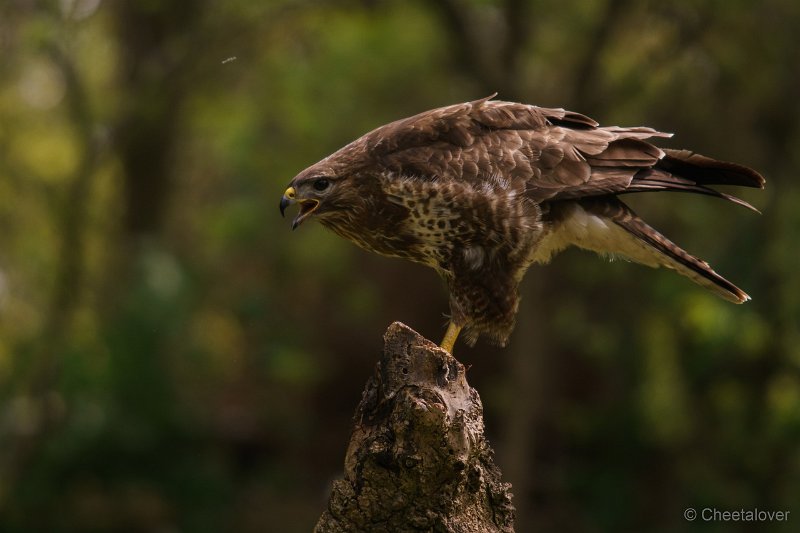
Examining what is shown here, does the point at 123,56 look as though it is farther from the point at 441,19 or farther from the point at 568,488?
the point at 568,488

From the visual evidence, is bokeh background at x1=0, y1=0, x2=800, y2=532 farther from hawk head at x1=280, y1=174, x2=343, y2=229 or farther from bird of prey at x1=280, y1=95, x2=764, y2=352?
hawk head at x1=280, y1=174, x2=343, y2=229

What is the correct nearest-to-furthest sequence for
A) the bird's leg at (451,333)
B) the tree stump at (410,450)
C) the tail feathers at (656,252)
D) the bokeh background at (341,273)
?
1. the tree stump at (410,450)
2. the tail feathers at (656,252)
3. the bird's leg at (451,333)
4. the bokeh background at (341,273)

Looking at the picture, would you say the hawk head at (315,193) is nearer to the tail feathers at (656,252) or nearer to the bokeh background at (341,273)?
the tail feathers at (656,252)

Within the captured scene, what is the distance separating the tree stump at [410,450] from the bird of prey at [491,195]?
116 cm

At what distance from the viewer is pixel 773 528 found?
33.3ft

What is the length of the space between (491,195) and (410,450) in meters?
1.58

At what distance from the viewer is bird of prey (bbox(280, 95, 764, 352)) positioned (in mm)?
4945

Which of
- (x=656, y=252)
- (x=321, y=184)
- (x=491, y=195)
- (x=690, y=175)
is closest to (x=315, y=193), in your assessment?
(x=321, y=184)

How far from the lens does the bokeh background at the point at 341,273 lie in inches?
392

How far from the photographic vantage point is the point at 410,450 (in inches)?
148

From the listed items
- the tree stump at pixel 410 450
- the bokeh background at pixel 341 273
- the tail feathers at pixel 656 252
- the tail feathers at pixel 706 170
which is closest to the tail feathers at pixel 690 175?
the tail feathers at pixel 706 170

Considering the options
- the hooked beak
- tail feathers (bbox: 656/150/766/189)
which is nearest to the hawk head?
the hooked beak

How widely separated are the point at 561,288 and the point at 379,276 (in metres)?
2.72

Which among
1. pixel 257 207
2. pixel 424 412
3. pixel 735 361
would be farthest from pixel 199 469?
pixel 424 412
